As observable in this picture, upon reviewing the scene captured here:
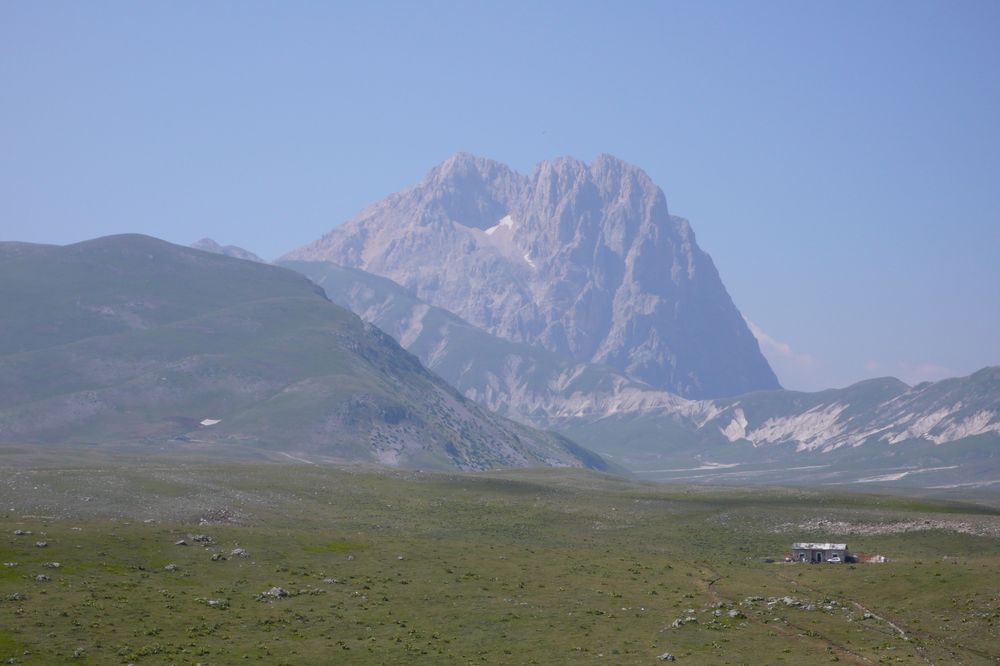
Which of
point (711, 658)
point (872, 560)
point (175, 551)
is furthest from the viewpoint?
point (872, 560)

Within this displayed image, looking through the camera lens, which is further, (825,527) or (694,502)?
(694,502)

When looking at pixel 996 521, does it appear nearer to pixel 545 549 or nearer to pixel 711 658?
pixel 545 549

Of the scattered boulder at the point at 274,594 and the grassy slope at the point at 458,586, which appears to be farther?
the scattered boulder at the point at 274,594

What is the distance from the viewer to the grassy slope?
70.9 m

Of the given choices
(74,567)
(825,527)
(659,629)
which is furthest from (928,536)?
(74,567)

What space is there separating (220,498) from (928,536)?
76177 mm

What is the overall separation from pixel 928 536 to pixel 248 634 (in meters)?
78.8

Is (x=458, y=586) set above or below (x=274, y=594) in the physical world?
below

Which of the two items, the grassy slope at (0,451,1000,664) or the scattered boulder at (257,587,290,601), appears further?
the scattered boulder at (257,587,290,601)

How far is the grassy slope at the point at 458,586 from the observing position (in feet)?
233

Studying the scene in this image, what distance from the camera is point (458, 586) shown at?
89.3 m

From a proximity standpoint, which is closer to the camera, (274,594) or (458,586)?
(274,594)

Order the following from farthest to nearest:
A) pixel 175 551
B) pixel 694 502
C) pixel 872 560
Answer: pixel 694 502 < pixel 872 560 < pixel 175 551

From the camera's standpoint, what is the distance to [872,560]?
357ft
